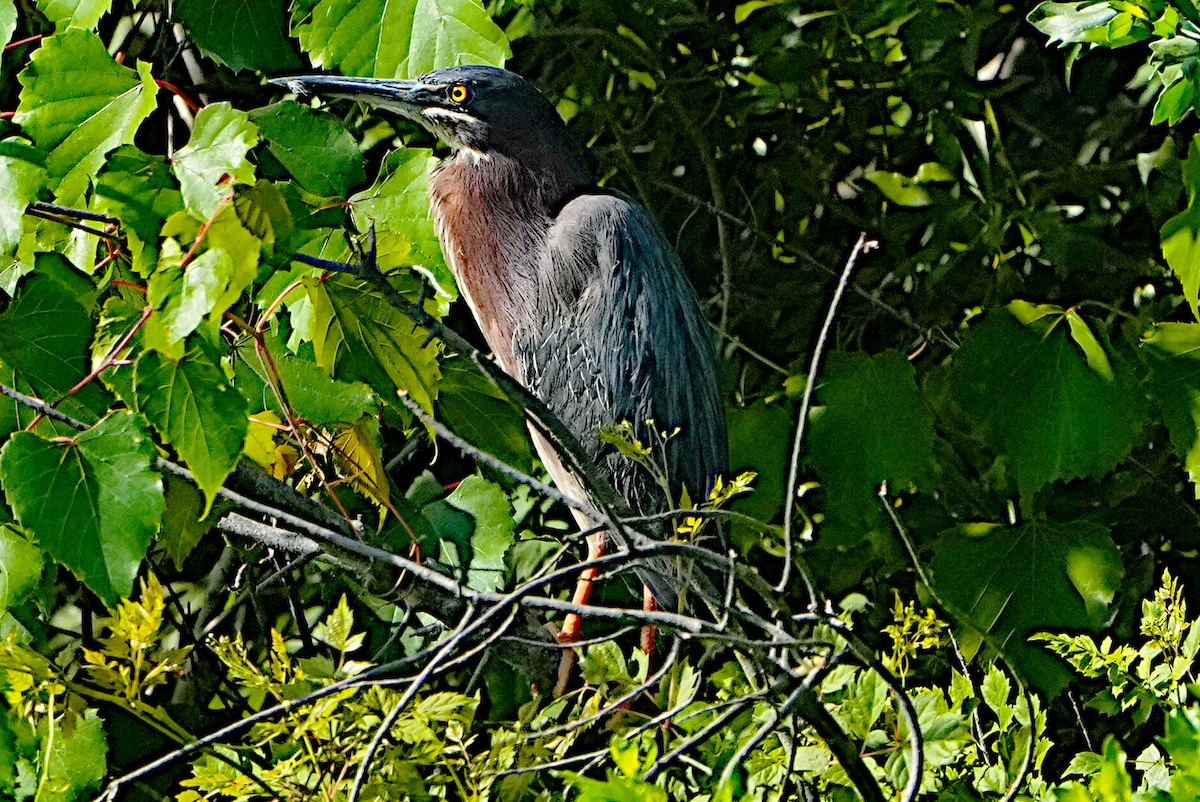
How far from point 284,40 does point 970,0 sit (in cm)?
144

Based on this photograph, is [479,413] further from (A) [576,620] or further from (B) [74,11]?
(B) [74,11]

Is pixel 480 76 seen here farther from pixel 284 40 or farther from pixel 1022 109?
pixel 1022 109

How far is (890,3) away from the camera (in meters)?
2.29

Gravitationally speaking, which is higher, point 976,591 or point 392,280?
point 392,280

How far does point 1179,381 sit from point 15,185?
1.37 m

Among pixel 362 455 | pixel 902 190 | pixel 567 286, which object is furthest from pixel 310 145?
pixel 902 190

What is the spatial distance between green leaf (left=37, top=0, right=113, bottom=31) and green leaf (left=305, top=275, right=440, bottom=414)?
0.52 metres

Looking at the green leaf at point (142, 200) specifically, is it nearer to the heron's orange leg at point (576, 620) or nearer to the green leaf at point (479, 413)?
the green leaf at point (479, 413)

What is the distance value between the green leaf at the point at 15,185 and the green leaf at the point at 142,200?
15 cm

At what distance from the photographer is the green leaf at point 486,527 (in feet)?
5.99

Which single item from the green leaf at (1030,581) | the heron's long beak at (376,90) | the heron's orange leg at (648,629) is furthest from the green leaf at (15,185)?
the green leaf at (1030,581)

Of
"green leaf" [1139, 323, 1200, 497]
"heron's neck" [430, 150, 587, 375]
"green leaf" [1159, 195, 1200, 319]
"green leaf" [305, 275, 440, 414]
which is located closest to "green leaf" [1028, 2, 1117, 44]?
"green leaf" [1159, 195, 1200, 319]

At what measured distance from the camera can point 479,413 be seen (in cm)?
174

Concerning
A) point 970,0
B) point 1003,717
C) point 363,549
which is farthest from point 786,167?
point 363,549
